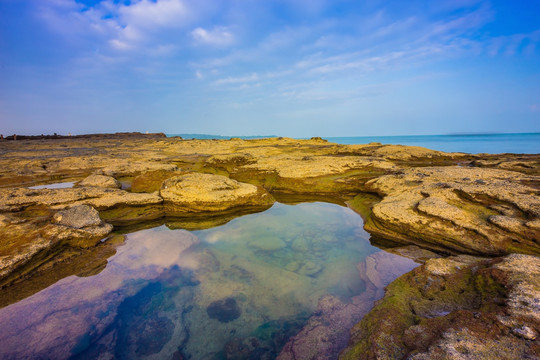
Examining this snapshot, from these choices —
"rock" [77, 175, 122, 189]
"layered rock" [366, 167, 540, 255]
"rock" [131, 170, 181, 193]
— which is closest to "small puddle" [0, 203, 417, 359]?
"layered rock" [366, 167, 540, 255]

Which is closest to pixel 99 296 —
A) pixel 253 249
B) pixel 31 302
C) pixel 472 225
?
pixel 31 302

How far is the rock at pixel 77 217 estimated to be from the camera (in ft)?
20.6

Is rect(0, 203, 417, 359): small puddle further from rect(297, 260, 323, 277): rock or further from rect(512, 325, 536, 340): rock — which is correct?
rect(512, 325, 536, 340): rock

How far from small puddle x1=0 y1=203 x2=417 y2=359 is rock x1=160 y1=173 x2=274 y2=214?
1483 mm

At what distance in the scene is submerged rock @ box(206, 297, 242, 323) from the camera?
4.32 meters

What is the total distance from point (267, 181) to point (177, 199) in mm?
5213

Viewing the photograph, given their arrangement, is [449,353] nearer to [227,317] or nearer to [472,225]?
[227,317]

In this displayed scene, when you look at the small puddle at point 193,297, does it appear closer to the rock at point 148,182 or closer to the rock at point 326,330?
the rock at point 326,330

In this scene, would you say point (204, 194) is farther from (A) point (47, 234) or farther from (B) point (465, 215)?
(B) point (465, 215)

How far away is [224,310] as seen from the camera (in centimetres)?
450

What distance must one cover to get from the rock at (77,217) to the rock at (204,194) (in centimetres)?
249

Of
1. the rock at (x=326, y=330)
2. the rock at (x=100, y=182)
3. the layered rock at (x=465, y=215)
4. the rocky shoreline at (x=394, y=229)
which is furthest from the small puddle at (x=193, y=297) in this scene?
the rock at (x=100, y=182)

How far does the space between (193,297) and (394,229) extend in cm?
551

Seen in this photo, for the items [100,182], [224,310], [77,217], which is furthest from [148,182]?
[224,310]
